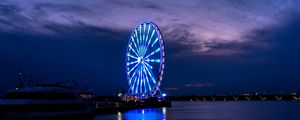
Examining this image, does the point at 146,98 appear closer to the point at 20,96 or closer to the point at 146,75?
the point at 146,75

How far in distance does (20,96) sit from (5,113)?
2.44 metres

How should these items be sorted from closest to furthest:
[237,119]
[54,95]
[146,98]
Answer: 1. [54,95]
2. [237,119]
3. [146,98]

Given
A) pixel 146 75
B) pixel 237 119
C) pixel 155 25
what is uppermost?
pixel 155 25

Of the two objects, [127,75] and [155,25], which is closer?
[155,25]

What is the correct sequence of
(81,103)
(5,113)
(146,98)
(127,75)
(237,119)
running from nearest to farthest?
(5,113)
(81,103)
(237,119)
(127,75)
(146,98)

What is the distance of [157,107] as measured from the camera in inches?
4956

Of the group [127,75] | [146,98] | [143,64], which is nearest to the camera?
[143,64]

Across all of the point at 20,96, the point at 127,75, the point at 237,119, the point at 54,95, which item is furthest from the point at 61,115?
the point at 127,75

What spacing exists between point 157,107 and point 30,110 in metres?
82.7

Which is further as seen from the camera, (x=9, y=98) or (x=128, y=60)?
(x=128, y=60)

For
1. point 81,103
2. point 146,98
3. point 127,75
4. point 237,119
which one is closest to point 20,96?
point 81,103

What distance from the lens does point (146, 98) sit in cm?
12581

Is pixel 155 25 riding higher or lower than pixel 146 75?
higher

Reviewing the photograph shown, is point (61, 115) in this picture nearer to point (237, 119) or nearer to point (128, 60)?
point (237, 119)
